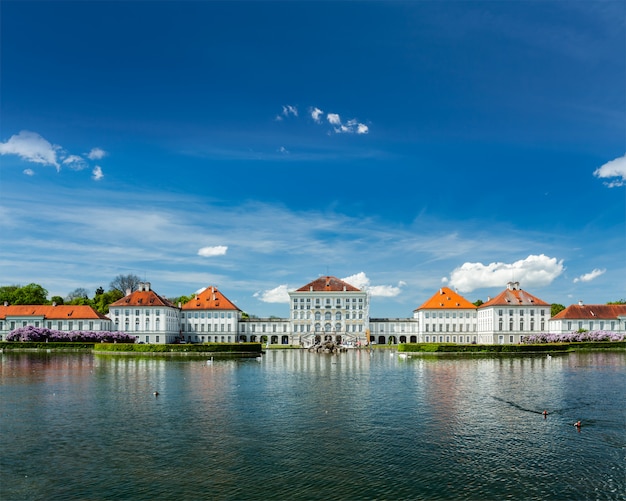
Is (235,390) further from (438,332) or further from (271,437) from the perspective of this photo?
(438,332)

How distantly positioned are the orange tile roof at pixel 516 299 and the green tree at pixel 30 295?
9665cm

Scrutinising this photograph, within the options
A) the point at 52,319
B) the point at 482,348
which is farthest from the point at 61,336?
the point at 482,348

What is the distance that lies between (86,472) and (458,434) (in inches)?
640

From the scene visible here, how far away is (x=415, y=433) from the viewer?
2562 cm

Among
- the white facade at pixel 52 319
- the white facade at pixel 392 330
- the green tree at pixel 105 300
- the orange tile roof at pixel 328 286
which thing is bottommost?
the white facade at pixel 392 330

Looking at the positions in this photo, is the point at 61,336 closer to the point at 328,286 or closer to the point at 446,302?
the point at 328,286

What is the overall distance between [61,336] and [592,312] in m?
101

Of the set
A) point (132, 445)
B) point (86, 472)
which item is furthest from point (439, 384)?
point (86, 472)

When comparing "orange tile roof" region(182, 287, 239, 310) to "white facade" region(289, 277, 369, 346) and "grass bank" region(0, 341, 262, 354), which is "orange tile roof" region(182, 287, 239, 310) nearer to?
"white facade" region(289, 277, 369, 346)

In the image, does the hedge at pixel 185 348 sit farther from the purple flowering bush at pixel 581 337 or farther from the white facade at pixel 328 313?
the purple flowering bush at pixel 581 337

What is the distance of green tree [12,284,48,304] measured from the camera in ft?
385

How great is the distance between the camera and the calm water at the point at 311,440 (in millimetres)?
18469

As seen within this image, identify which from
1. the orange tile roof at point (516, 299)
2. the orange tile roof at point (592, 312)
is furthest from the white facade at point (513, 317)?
the orange tile roof at point (592, 312)

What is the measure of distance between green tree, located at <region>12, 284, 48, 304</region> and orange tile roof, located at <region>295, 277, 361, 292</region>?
57.7 m
